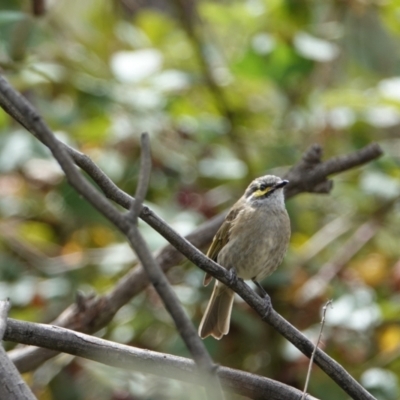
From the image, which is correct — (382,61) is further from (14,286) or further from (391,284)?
(14,286)

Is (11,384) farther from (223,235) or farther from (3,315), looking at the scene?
(223,235)

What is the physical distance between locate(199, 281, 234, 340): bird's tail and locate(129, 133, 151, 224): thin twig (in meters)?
2.03

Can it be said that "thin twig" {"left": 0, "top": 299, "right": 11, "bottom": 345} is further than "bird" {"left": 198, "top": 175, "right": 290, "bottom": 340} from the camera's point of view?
No

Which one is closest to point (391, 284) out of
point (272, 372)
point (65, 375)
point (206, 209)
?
point (272, 372)

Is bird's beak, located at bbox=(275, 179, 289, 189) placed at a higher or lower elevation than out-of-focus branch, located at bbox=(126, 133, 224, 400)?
higher

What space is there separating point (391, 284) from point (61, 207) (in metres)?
2.19

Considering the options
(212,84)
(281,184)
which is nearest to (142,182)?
(281,184)

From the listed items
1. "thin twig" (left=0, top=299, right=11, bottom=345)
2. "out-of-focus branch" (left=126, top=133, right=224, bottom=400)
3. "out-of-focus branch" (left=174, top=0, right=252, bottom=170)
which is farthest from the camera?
"out-of-focus branch" (left=174, top=0, right=252, bottom=170)

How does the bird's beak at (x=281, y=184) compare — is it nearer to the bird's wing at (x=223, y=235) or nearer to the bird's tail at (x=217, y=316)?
the bird's wing at (x=223, y=235)

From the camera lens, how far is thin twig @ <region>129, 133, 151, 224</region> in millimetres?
1825

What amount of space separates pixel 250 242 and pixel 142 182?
2043 mm

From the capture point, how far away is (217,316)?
159 inches

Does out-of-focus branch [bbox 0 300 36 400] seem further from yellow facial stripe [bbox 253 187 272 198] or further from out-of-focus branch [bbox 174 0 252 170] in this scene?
out-of-focus branch [bbox 174 0 252 170]

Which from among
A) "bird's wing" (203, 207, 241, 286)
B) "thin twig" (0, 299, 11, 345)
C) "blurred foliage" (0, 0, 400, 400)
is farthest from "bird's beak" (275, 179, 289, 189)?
"thin twig" (0, 299, 11, 345)
